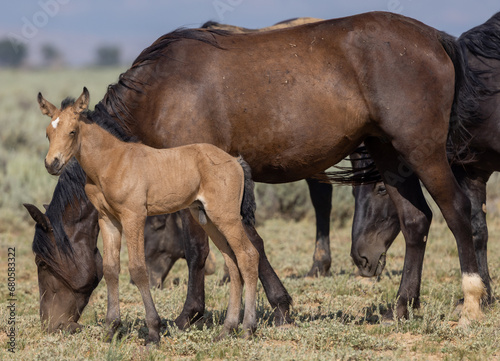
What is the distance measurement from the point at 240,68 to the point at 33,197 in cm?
803

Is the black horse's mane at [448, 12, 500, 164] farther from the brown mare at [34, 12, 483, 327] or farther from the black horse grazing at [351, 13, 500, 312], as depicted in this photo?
the brown mare at [34, 12, 483, 327]

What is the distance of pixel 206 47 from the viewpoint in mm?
5496

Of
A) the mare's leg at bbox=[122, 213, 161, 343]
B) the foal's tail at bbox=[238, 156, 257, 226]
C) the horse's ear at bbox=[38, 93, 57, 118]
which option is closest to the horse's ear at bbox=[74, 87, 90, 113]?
the horse's ear at bbox=[38, 93, 57, 118]

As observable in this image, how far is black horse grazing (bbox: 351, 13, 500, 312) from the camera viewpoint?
607 centimetres

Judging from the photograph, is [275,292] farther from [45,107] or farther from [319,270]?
[319,270]

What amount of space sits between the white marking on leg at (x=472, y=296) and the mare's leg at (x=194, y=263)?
6.96 feet

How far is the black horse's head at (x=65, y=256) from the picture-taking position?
534 centimetres

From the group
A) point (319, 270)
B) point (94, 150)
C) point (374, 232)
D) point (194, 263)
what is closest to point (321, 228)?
point (319, 270)

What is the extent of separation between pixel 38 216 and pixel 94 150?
989 mm

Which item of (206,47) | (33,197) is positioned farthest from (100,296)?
(33,197)

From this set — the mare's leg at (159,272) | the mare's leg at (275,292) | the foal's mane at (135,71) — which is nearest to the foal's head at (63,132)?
the foal's mane at (135,71)

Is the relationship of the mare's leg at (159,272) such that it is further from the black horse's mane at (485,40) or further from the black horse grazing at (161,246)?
the black horse's mane at (485,40)

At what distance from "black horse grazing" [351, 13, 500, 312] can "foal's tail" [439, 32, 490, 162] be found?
8 cm

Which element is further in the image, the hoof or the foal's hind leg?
the hoof
